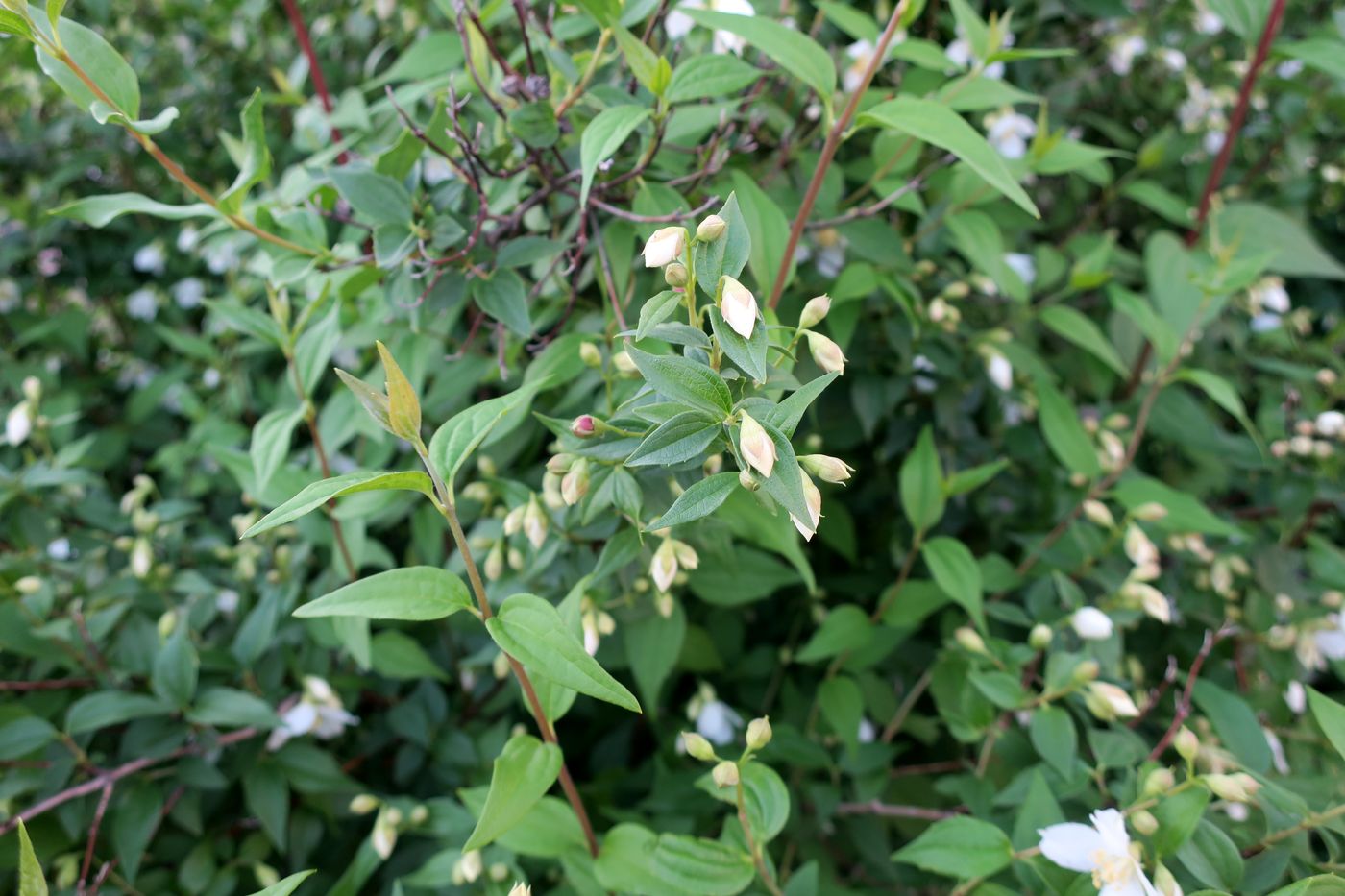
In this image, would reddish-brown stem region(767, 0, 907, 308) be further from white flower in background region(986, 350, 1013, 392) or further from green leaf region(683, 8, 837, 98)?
white flower in background region(986, 350, 1013, 392)

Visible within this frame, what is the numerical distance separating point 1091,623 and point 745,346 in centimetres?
66

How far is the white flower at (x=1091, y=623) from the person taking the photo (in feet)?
3.28

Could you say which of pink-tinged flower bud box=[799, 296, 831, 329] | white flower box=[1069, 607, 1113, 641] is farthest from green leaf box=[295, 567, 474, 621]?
white flower box=[1069, 607, 1113, 641]

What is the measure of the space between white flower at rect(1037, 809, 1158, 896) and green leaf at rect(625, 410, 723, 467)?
1.66 feet

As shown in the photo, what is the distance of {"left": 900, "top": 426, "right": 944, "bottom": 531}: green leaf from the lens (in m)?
1.13

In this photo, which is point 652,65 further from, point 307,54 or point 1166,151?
point 1166,151

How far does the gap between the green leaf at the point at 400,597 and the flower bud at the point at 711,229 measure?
33 centimetres

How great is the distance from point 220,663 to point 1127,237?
1.95m

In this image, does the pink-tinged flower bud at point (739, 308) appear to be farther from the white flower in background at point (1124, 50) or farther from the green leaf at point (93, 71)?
the white flower in background at point (1124, 50)

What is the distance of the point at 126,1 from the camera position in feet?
6.91

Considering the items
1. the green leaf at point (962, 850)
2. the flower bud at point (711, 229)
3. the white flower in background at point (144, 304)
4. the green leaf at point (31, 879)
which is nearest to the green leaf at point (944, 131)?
the flower bud at point (711, 229)

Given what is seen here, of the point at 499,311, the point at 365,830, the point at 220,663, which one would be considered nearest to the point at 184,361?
the point at 220,663

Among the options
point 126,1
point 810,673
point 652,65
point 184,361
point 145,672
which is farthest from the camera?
point 126,1

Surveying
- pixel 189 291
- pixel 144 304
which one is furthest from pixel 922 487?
pixel 144 304
